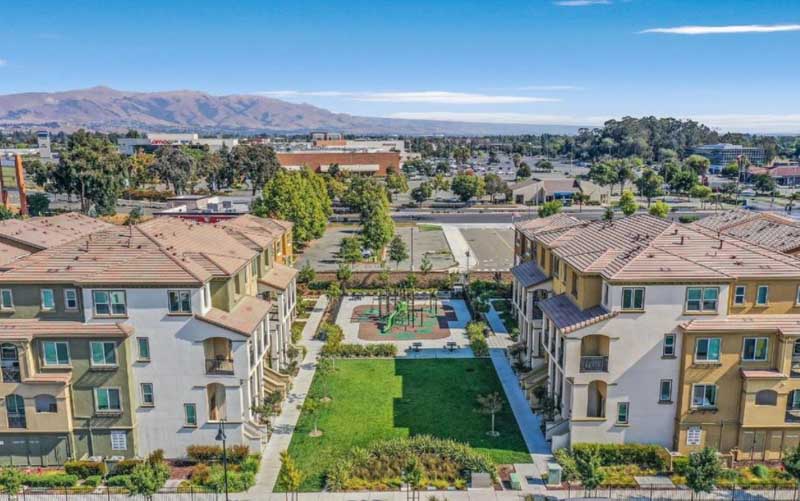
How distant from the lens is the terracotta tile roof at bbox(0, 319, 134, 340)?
28.6m

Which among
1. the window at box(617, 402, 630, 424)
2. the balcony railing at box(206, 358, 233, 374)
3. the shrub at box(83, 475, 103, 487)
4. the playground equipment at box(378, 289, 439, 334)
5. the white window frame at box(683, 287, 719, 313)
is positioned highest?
the white window frame at box(683, 287, 719, 313)

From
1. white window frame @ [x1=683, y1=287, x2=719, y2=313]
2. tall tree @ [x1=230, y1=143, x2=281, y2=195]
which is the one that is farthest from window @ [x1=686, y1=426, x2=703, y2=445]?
tall tree @ [x1=230, y1=143, x2=281, y2=195]

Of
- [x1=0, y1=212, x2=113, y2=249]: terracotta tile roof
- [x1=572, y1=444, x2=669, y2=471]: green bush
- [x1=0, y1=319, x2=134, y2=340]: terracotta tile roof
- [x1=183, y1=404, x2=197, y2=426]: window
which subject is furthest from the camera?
[x1=0, y1=212, x2=113, y2=249]: terracotta tile roof

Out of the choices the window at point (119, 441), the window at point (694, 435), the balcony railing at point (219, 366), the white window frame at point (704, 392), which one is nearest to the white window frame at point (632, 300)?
the white window frame at point (704, 392)

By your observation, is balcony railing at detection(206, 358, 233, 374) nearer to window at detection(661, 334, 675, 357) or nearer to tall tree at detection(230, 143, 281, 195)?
window at detection(661, 334, 675, 357)

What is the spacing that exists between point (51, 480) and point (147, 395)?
5.17m

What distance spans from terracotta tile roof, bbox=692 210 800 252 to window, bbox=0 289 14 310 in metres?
38.1

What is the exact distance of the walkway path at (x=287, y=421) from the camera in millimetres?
28094

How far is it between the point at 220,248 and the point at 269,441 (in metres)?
10.9

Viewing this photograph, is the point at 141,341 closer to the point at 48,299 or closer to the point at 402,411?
the point at 48,299

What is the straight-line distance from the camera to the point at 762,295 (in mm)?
29844

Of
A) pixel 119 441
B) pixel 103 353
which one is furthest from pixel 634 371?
pixel 103 353

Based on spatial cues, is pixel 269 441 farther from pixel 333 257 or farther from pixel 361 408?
pixel 333 257

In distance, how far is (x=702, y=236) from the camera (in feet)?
107
